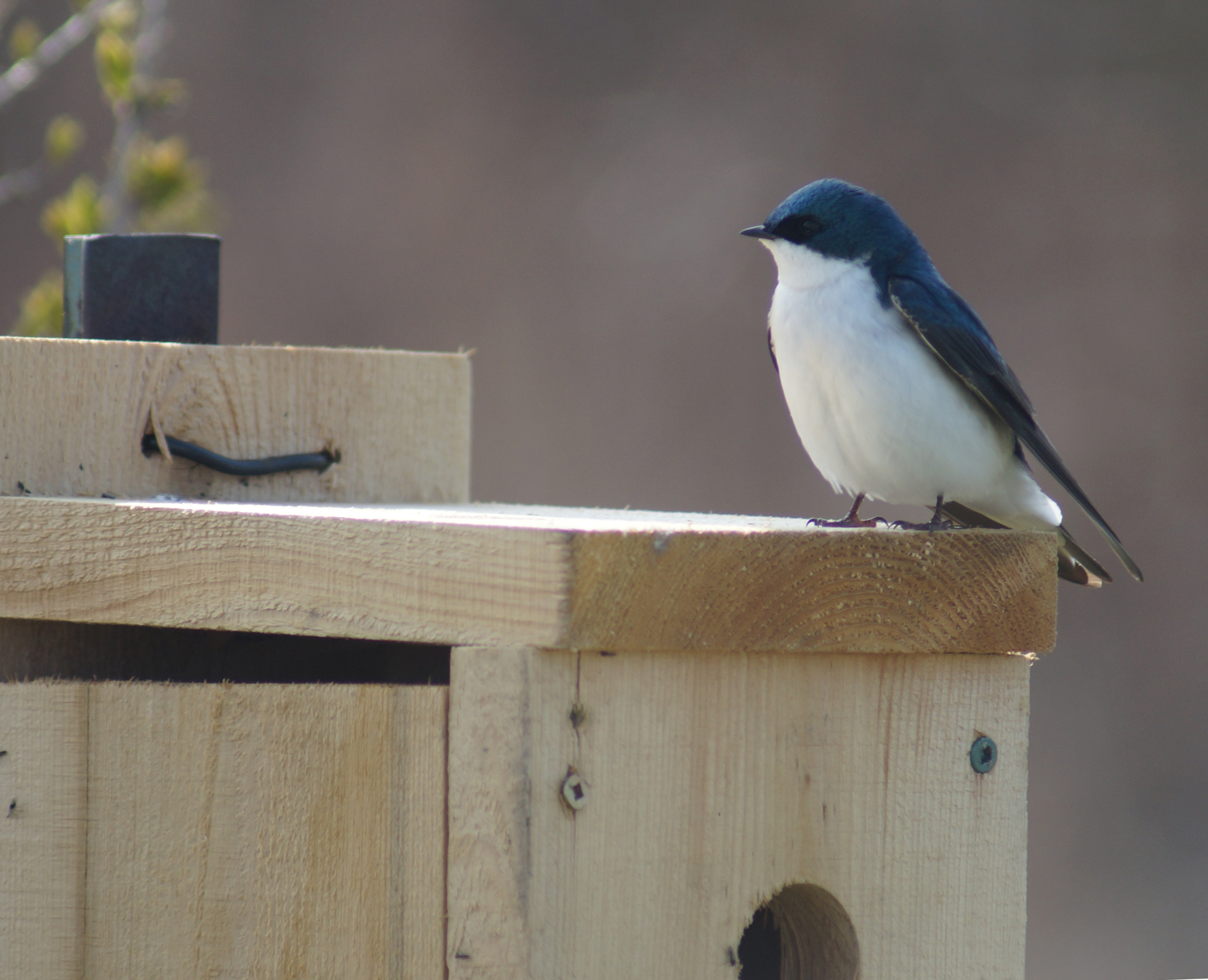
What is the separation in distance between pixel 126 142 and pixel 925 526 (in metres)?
1.36

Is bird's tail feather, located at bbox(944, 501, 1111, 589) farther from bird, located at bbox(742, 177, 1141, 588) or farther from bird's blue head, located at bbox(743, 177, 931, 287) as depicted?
bird's blue head, located at bbox(743, 177, 931, 287)

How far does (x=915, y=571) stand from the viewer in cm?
124

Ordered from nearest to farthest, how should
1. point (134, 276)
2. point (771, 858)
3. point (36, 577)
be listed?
1. point (771, 858)
2. point (36, 577)
3. point (134, 276)

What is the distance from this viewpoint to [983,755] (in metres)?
1.30

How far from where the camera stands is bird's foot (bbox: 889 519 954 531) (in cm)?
130

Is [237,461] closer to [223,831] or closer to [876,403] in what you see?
[223,831]

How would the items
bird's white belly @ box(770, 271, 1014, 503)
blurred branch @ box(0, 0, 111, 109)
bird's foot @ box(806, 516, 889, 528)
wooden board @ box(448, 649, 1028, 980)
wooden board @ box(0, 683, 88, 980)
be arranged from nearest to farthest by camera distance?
1. wooden board @ box(448, 649, 1028, 980)
2. wooden board @ box(0, 683, 88, 980)
3. bird's foot @ box(806, 516, 889, 528)
4. bird's white belly @ box(770, 271, 1014, 503)
5. blurred branch @ box(0, 0, 111, 109)

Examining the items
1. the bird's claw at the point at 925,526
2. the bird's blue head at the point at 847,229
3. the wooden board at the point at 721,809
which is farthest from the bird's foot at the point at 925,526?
the bird's blue head at the point at 847,229

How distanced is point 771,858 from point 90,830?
2.02 ft

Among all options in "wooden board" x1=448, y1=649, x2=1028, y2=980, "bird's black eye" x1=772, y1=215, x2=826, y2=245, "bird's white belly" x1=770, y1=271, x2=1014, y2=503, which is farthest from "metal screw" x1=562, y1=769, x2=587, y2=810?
"bird's black eye" x1=772, y1=215, x2=826, y2=245

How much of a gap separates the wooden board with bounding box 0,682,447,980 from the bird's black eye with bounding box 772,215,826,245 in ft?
2.62

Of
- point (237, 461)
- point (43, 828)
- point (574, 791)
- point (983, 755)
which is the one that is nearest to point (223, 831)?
point (43, 828)

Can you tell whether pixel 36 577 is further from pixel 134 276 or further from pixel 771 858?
pixel 771 858

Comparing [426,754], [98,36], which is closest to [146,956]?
[426,754]
